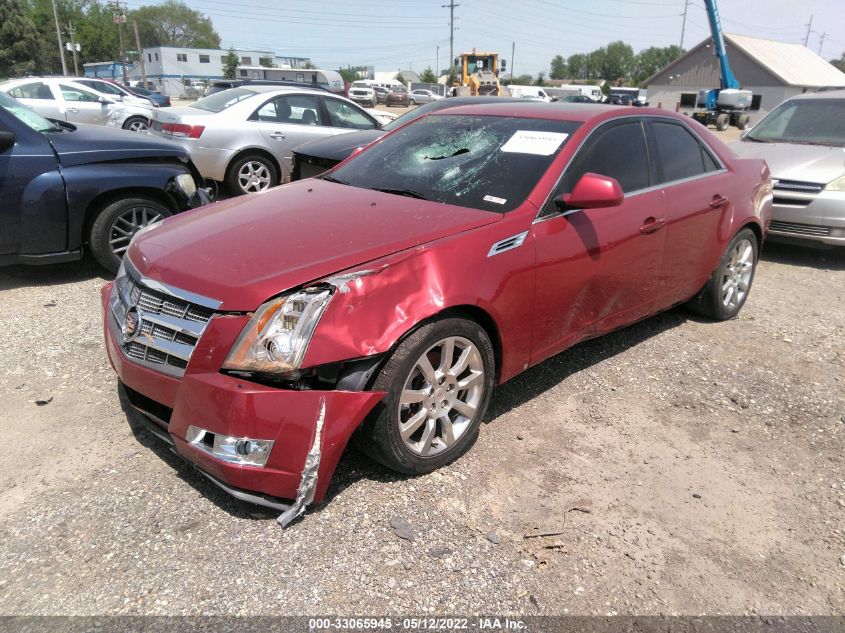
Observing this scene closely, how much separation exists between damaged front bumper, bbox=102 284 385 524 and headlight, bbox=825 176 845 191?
6.32 meters

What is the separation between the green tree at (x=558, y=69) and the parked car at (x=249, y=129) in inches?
5569

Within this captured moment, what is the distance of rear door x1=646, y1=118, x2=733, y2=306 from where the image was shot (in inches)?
164

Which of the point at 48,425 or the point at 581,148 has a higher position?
the point at 581,148

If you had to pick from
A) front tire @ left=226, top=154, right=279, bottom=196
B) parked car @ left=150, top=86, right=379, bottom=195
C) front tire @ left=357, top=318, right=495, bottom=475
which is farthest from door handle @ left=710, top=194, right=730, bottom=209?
parked car @ left=150, top=86, right=379, bottom=195

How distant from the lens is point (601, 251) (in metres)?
3.59

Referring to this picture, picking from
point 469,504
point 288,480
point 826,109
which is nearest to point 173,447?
point 288,480

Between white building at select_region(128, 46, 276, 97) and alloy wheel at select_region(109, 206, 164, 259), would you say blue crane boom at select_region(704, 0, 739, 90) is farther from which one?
white building at select_region(128, 46, 276, 97)

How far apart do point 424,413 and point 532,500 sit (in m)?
0.64

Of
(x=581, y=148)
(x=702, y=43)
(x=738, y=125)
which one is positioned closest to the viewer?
(x=581, y=148)

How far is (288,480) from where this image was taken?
2.49 meters

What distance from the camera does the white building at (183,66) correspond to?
7062 cm

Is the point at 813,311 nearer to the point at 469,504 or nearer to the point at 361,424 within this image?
the point at 469,504

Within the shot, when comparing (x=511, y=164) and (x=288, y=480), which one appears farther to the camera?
(x=511, y=164)

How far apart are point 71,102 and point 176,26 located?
111 m
